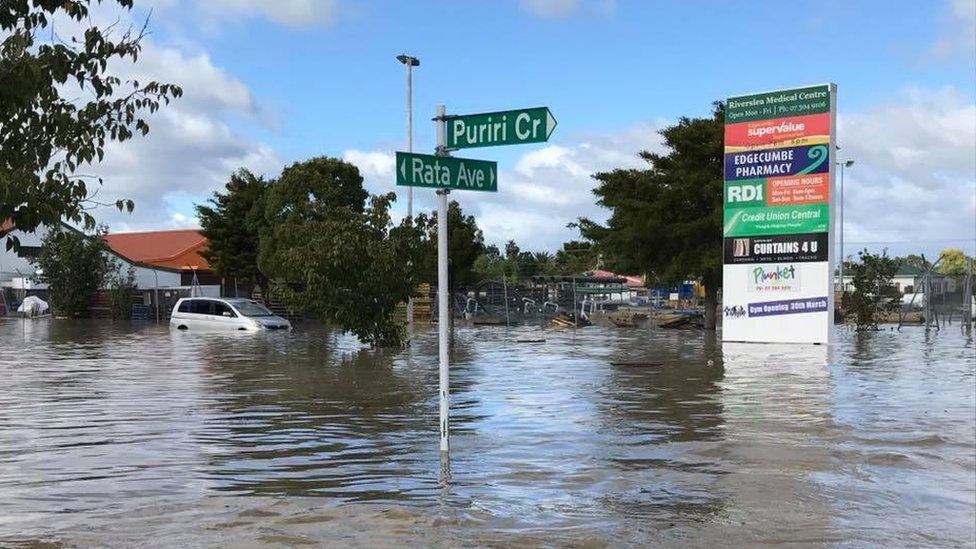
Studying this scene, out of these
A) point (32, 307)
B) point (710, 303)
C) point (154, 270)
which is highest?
point (154, 270)

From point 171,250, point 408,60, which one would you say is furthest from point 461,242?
point 171,250

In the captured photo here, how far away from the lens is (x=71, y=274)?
171 feet

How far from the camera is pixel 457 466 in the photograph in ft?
27.7

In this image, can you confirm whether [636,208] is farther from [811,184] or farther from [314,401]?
[314,401]

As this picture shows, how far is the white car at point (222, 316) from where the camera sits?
104ft

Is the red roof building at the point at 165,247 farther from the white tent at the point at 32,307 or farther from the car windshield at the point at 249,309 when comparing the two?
the car windshield at the point at 249,309

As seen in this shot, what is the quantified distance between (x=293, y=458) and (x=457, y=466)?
1579 mm

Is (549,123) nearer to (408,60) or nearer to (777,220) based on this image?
(777,220)

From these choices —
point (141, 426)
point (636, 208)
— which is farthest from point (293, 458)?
point (636, 208)

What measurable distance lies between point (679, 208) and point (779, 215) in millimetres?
7890

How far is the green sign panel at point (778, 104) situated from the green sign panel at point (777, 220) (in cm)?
250

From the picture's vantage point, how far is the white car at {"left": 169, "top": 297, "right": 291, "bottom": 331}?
31562 mm

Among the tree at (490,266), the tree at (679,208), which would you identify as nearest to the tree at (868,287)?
the tree at (679,208)

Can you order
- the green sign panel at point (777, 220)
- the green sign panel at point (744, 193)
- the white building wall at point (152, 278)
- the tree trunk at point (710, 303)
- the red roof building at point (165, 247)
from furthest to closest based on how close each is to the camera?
the red roof building at point (165, 247) < the white building wall at point (152, 278) < the tree trunk at point (710, 303) < the green sign panel at point (744, 193) < the green sign panel at point (777, 220)
